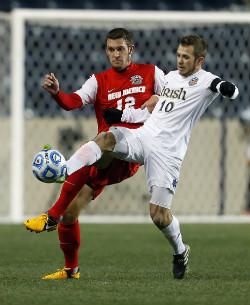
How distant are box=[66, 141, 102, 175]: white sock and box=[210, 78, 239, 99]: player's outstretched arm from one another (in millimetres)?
894

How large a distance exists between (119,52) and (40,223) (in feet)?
5.15

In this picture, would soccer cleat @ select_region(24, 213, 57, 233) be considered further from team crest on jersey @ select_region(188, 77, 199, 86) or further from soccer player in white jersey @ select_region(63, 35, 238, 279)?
team crest on jersey @ select_region(188, 77, 199, 86)

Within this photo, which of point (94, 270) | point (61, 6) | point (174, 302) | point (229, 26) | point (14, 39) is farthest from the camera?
point (61, 6)

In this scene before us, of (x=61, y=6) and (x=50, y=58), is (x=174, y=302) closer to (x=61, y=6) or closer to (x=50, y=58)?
(x=50, y=58)

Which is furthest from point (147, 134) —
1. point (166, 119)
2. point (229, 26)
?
point (229, 26)

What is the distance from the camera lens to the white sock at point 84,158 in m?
6.68

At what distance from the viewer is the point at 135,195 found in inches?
517

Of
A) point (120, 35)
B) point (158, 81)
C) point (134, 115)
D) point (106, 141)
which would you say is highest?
point (120, 35)

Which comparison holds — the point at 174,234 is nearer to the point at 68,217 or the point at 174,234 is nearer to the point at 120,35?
the point at 68,217

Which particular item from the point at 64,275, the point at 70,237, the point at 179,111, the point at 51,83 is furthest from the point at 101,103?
the point at 64,275

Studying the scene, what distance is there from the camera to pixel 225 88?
686 centimetres

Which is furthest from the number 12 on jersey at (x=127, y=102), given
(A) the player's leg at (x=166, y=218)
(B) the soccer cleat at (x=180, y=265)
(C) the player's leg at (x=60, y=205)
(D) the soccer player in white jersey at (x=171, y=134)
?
(B) the soccer cleat at (x=180, y=265)

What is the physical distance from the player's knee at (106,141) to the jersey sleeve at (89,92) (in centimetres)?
72

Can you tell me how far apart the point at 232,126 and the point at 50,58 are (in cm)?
249
